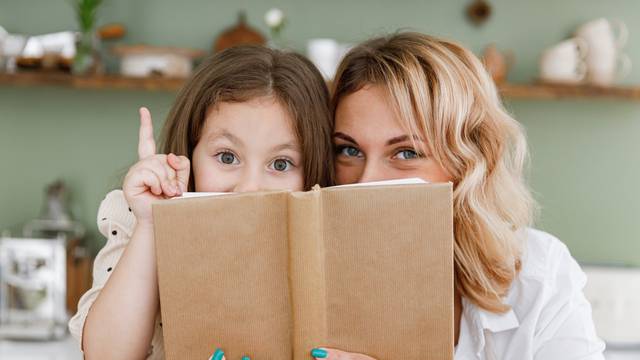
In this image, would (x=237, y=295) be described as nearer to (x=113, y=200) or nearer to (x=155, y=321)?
(x=155, y=321)

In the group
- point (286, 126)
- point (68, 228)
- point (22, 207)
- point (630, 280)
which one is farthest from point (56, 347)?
point (630, 280)

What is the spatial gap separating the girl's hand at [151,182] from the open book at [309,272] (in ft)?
0.65

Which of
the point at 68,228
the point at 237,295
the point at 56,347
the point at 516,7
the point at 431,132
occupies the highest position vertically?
the point at 516,7

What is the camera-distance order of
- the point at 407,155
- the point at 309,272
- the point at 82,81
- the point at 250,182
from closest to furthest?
1. the point at 309,272
2. the point at 250,182
3. the point at 407,155
4. the point at 82,81

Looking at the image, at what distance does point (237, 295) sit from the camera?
0.79m

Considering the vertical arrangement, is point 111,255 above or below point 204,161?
below

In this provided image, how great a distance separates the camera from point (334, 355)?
0.81 m

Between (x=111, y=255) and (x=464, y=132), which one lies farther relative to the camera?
(x=464, y=132)

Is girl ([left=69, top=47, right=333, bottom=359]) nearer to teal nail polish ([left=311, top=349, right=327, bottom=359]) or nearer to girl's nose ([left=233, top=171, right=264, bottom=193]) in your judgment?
girl's nose ([left=233, top=171, right=264, bottom=193])

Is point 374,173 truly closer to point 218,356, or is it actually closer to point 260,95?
point 260,95

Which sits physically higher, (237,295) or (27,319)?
(237,295)

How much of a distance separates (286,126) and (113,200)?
32cm

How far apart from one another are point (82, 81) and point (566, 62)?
5.57 ft

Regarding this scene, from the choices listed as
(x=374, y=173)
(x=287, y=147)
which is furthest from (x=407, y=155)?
(x=287, y=147)
